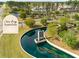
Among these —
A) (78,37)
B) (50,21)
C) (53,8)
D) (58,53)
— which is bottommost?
(58,53)

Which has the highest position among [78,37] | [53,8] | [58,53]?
[53,8]

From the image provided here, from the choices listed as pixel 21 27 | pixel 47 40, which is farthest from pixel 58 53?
pixel 21 27

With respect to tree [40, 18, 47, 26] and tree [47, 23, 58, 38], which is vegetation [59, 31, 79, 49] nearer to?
tree [47, 23, 58, 38]

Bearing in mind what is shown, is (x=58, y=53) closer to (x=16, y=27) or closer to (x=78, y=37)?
(x=78, y=37)

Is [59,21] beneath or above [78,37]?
above

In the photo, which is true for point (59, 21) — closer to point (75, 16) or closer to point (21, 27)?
point (75, 16)

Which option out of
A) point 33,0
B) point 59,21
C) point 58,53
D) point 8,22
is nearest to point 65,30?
point 59,21

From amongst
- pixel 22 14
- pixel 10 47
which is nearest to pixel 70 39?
pixel 22 14
